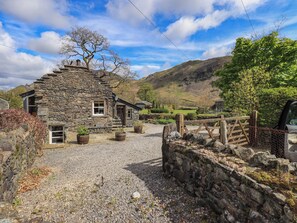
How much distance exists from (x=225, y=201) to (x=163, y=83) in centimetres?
13009

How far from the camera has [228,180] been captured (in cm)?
357

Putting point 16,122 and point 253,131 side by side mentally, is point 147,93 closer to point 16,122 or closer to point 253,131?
point 253,131

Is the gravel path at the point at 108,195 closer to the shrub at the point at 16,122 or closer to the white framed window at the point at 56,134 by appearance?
the shrub at the point at 16,122

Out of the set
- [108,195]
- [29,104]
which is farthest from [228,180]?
[29,104]

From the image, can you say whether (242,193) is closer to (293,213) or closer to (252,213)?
(252,213)

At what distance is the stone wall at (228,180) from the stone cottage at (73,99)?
9.91 meters


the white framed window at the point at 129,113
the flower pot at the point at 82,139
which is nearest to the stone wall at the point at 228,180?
the flower pot at the point at 82,139

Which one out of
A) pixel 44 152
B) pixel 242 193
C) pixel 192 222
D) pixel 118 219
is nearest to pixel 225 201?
pixel 242 193

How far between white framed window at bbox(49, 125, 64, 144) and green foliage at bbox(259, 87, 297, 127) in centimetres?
1193

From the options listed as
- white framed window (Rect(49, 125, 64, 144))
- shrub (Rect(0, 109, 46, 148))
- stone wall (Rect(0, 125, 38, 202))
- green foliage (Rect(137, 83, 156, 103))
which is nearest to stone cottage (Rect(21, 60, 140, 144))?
white framed window (Rect(49, 125, 64, 144))

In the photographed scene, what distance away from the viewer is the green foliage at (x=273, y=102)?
920cm

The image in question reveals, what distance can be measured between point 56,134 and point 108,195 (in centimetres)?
869

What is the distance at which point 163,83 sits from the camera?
132 meters

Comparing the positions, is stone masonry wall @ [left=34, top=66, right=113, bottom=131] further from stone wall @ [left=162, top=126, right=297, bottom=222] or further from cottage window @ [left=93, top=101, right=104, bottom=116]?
stone wall @ [left=162, top=126, right=297, bottom=222]
